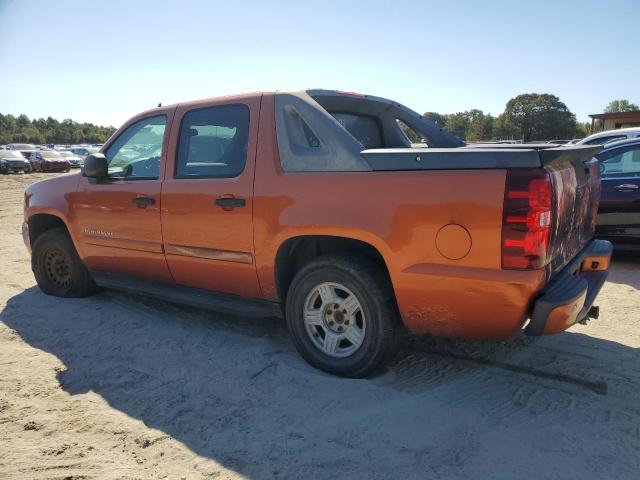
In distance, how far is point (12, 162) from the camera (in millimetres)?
29156

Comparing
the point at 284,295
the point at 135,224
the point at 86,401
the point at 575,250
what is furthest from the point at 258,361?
the point at 575,250

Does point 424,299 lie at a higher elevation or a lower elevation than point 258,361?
higher

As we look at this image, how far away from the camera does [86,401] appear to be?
3066 millimetres

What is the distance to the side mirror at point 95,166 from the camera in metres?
4.33

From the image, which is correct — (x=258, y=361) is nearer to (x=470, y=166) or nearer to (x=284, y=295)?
(x=284, y=295)

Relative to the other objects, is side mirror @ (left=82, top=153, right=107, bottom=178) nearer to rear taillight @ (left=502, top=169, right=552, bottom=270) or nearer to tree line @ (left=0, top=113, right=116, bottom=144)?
rear taillight @ (left=502, top=169, right=552, bottom=270)

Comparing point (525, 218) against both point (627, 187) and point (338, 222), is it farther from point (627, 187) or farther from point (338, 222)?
point (627, 187)

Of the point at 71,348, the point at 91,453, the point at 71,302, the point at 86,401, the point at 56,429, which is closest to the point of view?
the point at 91,453

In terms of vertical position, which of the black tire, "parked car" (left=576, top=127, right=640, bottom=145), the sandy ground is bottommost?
the sandy ground

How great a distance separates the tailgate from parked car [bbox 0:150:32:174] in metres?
32.5

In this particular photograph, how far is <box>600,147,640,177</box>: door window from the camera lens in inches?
256

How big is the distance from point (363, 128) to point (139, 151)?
199cm

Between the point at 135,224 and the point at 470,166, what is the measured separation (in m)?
2.84

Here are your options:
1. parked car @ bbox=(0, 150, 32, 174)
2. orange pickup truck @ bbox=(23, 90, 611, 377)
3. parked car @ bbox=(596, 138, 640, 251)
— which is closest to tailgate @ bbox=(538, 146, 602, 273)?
orange pickup truck @ bbox=(23, 90, 611, 377)
